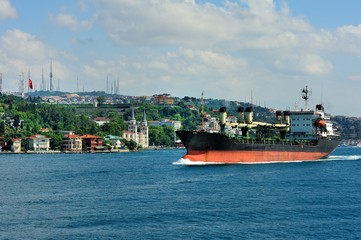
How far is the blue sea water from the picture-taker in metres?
43.0

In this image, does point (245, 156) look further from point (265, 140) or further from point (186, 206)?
point (186, 206)

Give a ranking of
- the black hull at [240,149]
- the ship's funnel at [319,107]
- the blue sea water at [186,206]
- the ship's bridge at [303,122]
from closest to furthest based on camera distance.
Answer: the blue sea water at [186,206], the black hull at [240,149], the ship's bridge at [303,122], the ship's funnel at [319,107]

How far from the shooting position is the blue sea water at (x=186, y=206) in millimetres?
42969

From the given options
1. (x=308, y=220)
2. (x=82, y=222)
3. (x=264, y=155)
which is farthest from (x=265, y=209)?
(x=264, y=155)

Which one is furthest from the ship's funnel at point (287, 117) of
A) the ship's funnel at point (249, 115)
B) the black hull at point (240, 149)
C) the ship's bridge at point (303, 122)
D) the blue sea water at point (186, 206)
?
the blue sea water at point (186, 206)

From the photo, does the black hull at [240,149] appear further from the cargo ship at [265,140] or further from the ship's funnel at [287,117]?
the ship's funnel at [287,117]

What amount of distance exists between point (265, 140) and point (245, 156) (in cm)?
840

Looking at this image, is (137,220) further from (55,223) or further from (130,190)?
(130,190)

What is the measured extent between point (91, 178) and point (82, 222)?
3397 cm

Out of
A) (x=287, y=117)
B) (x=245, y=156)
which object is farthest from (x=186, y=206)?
(x=287, y=117)

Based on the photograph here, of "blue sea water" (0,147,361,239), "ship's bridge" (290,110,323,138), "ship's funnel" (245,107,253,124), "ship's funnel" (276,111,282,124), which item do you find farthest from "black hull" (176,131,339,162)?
"ship's funnel" (276,111,282,124)

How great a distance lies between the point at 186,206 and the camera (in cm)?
5253

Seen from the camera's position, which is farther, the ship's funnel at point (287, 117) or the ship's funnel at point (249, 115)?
the ship's funnel at point (287, 117)

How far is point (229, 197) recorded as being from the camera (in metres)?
57.5
